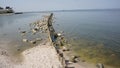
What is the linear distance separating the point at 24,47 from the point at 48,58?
895 cm

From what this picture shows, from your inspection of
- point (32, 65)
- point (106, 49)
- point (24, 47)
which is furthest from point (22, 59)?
point (106, 49)

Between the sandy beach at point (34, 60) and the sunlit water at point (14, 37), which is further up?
the sandy beach at point (34, 60)

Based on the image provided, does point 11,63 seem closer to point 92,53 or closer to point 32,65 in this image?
point 32,65

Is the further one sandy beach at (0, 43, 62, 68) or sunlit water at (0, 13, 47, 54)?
sunlit water at (0, 13, 47, 54)

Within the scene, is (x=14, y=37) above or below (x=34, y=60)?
below

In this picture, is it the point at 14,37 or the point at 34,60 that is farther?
the point at 14,37

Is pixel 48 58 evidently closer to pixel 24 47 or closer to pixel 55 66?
pixel 55 66

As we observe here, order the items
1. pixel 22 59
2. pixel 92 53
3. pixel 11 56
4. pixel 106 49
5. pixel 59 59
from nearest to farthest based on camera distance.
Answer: pixel 59 59 < pixel 22 59 < pixel 11 56 < pixel 92 53 < pixel 106 49

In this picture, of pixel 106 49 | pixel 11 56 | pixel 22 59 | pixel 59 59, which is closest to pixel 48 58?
pixel 59 59

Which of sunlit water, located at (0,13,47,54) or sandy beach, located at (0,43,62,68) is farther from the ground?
sandy beach, located at (0,43,62,68)

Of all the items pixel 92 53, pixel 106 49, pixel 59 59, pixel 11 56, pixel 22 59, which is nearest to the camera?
pixel 59 59

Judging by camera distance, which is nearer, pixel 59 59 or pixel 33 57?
pixel 59 59

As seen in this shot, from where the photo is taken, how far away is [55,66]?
20.2 m

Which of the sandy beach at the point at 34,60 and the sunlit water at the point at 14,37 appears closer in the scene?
the sandy beach at the point at 34,60
